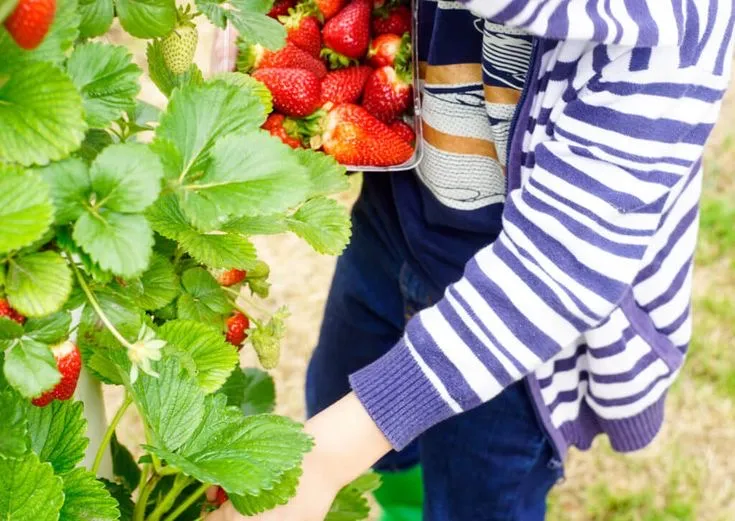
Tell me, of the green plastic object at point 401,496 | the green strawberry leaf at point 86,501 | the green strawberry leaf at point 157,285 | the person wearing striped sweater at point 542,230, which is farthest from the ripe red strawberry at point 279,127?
the green plastic object at point 401,496

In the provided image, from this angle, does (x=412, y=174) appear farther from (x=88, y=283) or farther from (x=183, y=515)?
(x=88, y=283)

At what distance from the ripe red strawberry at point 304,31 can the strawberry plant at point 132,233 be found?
0.29 m

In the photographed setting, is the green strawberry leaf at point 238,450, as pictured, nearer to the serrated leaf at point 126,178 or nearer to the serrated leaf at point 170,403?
the serrated leaf at point 170,403

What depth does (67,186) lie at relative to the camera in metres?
0.41

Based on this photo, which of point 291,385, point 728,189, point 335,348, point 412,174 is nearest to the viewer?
point 412,174

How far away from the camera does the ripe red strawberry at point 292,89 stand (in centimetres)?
85

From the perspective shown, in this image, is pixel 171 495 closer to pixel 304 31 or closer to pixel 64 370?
pixel 64 370

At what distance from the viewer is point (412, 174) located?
100 cm

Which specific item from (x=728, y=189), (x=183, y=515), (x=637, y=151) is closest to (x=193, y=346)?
(x=183, y=515)

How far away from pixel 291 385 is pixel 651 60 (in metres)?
1.28

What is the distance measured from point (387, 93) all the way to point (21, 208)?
0.56 meters

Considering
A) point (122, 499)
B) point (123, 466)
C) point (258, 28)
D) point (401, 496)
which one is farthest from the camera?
point (401, 496)

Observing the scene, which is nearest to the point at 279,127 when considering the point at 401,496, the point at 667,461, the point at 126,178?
the point at 126,178

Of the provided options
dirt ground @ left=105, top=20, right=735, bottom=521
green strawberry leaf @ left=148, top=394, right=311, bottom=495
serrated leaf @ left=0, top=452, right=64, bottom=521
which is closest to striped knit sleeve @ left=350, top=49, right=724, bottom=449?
green strawberry leaf @ left=148, top=394, right=311, bottom=495
